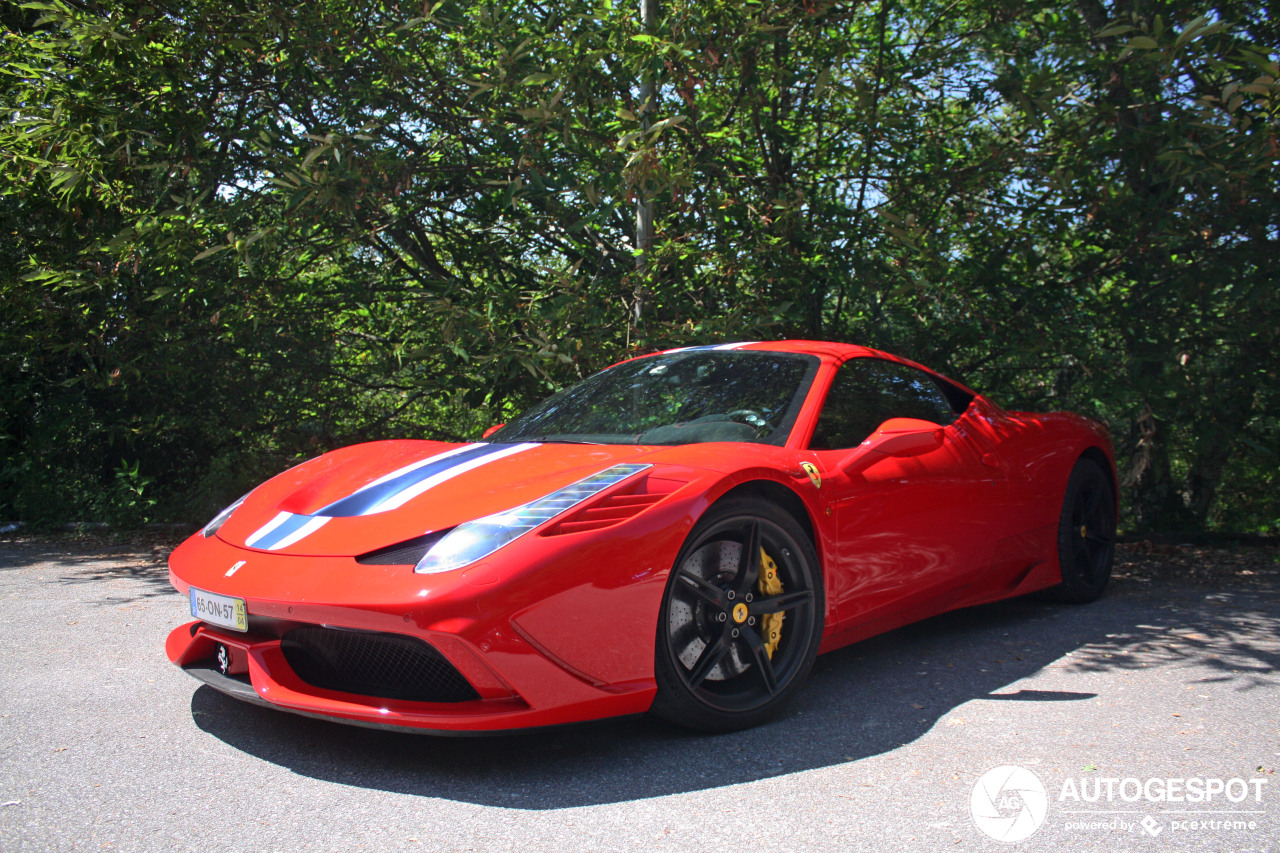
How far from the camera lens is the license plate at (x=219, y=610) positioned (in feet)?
8.30

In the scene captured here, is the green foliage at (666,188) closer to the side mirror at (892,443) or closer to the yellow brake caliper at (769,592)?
the side mirror at (892,443)

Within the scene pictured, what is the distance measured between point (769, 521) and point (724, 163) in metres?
3.43

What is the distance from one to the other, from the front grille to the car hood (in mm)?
228

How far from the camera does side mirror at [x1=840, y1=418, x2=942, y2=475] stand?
3287 mm

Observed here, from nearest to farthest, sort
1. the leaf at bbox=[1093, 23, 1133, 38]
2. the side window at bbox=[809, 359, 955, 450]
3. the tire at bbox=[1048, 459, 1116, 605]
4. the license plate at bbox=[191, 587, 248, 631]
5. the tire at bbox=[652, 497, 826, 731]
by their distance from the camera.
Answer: the license plate at bbox=[191, 587, 248, 631]
the tire at bbox=[652, 497, 826, 731]
the side window at bbox=[809, 359, 955, 450]
the tire at bbox=[1048, 459, 1116, 605]
the leaf at bbox=[1093, 23, 1133, 38]

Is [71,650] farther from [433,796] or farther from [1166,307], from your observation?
[1166,307]

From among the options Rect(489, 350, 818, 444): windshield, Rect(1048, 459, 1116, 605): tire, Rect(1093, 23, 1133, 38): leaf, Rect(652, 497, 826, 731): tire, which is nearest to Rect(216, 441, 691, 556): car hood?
Rect(489, 350, 818, 444): windshield

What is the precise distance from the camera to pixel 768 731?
2.80 m

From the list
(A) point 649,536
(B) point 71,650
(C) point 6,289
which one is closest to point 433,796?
(A) point 649,536

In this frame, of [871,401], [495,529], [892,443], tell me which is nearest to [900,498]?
[892,443]

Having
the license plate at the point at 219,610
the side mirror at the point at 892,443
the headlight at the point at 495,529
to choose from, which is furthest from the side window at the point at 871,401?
the license plate at the point at 219,610

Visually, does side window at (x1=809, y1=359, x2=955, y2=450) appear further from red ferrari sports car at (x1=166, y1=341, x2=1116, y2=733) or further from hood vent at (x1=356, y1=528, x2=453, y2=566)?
hood vent at (x1=356, y1=528, x2=453, y2=566)

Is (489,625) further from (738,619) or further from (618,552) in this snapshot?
(738,619)

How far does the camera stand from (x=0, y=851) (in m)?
1.96
